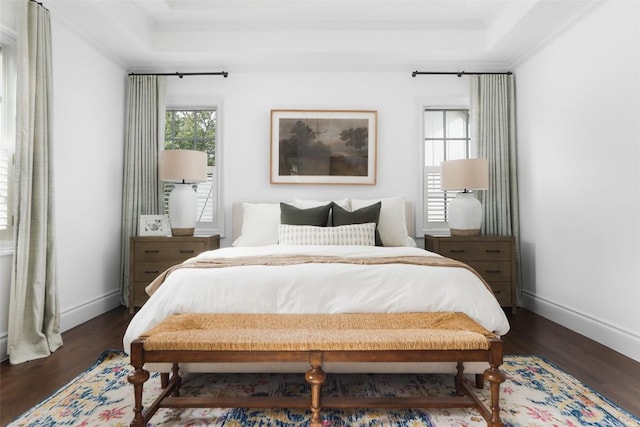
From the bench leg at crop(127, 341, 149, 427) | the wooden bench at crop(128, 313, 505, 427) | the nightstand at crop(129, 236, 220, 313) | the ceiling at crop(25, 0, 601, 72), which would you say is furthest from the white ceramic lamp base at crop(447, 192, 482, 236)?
the bench leg at crop(127, 341, 149, 427)

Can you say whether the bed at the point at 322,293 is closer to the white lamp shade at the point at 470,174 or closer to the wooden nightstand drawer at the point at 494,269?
the wooden nightstand drawer at the point at 494,269

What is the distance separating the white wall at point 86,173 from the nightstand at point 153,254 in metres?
0.33

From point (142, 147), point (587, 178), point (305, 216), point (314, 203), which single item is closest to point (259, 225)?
point (305, 216)

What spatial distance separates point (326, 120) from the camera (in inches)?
159

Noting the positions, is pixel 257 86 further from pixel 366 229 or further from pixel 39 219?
pixel 39 219

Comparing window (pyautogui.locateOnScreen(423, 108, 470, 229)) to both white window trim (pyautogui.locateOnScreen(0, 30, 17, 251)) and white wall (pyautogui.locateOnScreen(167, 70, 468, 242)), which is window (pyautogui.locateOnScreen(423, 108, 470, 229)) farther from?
white window trim (pyautogui.locateOnScreen(0, 30, 17, 251))

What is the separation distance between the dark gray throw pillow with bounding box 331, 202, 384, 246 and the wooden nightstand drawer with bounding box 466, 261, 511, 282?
100cm

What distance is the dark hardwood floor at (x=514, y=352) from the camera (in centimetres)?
190

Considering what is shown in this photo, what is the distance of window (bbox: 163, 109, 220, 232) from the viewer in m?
4.09

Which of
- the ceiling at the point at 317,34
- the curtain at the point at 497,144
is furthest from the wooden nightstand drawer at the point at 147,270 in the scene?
the curtain at the point at 497,144

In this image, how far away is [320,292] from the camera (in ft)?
6.55

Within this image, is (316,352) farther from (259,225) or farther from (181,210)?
(181,210)

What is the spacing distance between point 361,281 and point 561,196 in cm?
222

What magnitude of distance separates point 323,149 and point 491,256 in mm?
2011
